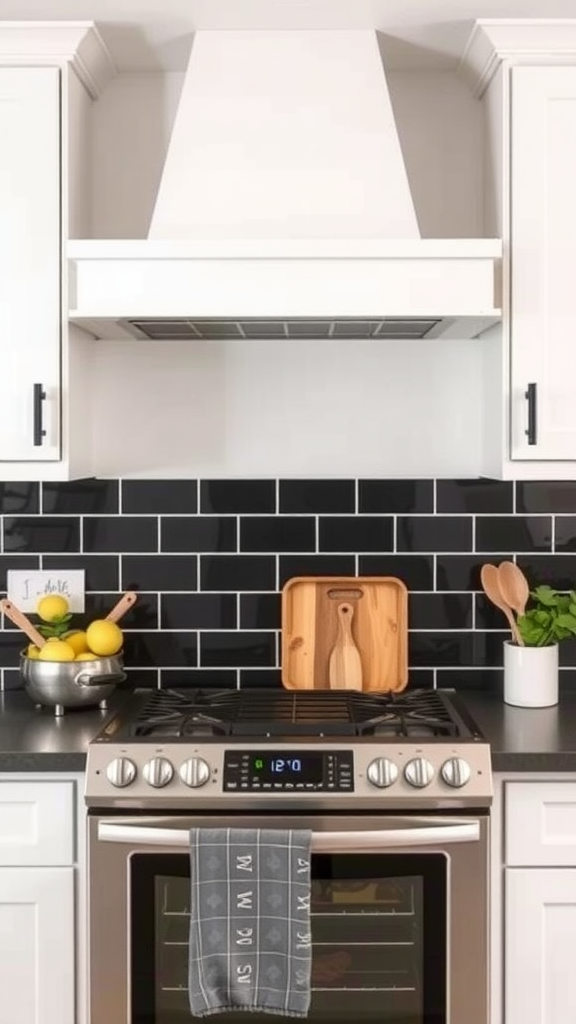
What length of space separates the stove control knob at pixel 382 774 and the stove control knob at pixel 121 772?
45cm

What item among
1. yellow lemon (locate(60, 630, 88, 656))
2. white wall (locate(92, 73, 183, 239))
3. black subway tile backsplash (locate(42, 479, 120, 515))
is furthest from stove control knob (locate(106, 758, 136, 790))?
white wall (locate(92, 73, 183, 239))

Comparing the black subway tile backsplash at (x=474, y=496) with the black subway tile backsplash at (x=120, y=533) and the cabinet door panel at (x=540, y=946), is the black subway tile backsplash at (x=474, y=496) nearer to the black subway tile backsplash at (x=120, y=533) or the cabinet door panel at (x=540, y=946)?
the black subway tile backsplash at (x=120, y=533)

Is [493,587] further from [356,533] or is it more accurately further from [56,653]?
[56,653]

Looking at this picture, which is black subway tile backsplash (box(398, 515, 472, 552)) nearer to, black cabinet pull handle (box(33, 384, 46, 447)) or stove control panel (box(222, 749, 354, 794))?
stove control panel (box(222, 749, 354, 794))

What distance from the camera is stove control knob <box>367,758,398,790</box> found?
7.47 ft

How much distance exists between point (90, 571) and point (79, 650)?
268 mm

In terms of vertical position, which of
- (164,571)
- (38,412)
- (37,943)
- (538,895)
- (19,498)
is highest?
(38,412)

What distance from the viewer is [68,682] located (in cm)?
262

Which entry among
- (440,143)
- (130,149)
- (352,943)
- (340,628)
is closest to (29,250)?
(130,149)

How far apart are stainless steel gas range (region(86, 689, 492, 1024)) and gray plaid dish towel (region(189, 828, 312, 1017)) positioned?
5cm

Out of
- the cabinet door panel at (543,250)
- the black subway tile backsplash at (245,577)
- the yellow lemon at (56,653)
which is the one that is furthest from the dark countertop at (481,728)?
the cabinet door panel at (543,250)

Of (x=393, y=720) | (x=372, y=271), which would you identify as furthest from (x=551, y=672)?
(x=372, y=271)

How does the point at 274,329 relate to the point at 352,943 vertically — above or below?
above

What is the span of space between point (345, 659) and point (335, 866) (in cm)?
67
